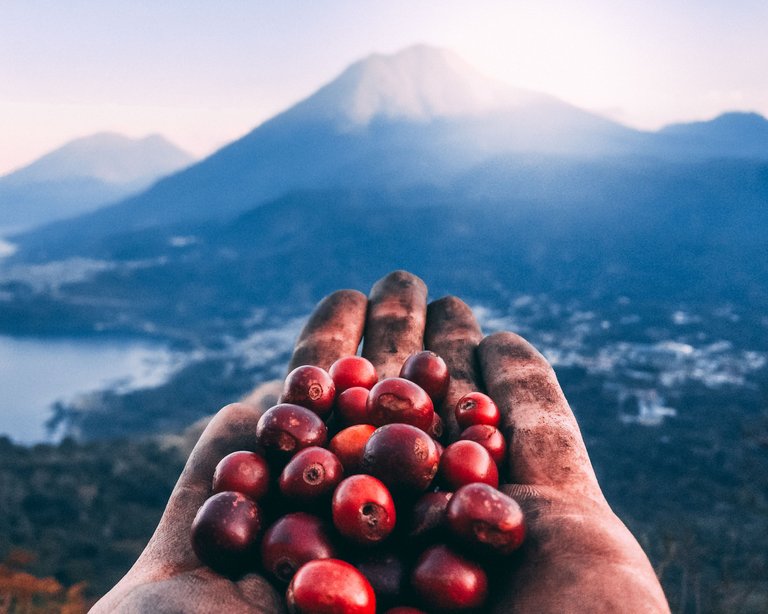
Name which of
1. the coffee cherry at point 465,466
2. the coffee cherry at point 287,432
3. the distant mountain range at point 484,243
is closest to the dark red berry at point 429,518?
the coffee cherry at point 465,466

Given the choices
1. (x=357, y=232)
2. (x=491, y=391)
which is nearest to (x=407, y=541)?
(x=491, y=391)

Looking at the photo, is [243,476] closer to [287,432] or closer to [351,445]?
[287,432]

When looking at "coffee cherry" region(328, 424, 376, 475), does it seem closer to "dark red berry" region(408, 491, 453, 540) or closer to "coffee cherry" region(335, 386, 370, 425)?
"coffee cherry" region(335, 386, 370, 425)

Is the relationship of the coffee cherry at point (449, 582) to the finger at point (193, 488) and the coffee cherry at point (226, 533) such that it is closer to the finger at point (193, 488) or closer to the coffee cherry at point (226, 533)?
the coffee cherry at point (226, 533)

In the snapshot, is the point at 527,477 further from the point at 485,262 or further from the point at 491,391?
the point at 485,262

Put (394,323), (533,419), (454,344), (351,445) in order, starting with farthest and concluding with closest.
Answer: (394,323) < (454,344) < (533,419) < (351,445)

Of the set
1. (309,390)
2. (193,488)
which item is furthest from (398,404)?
(193,488)
